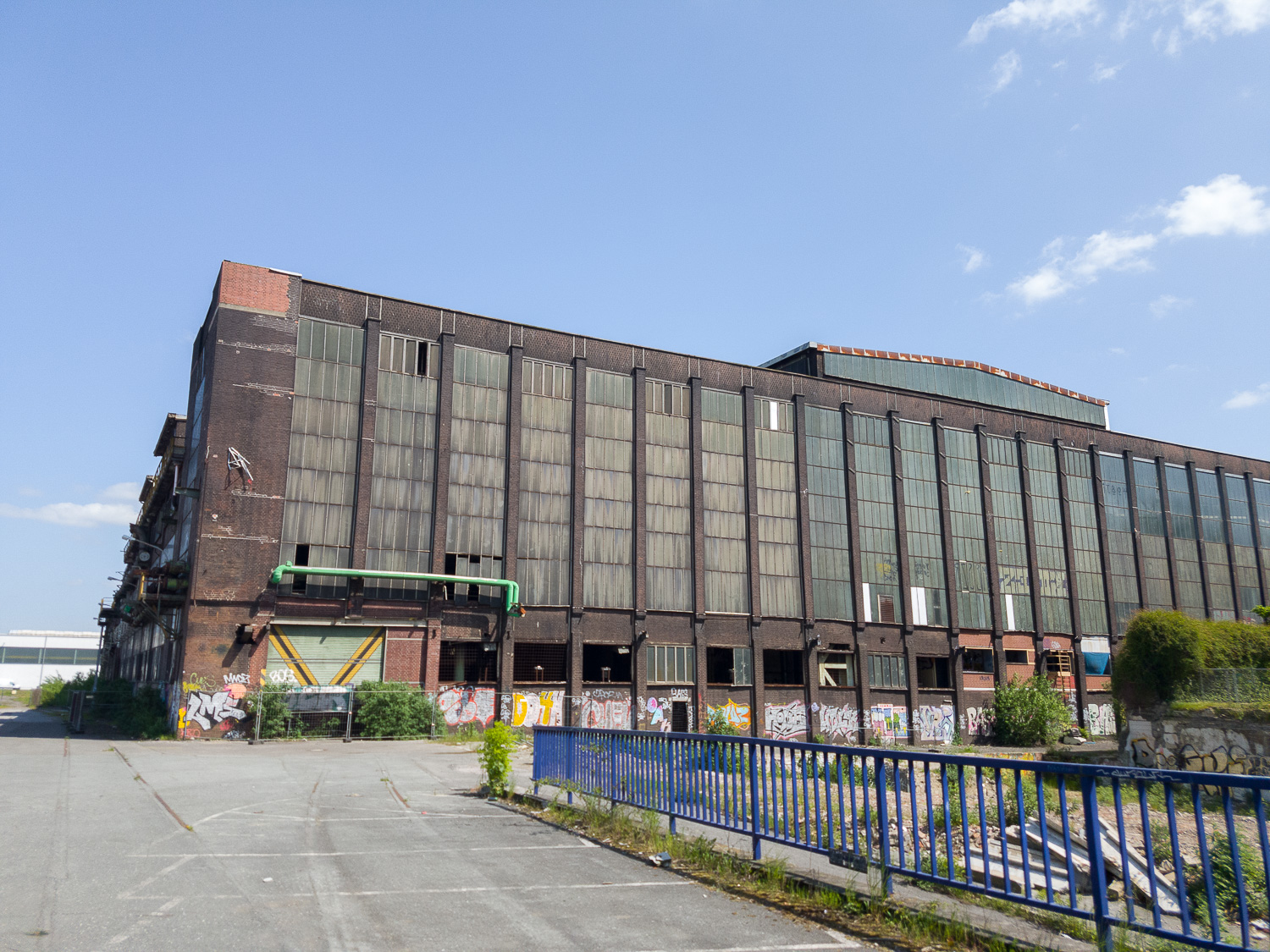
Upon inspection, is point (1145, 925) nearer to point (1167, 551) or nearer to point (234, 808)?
point (234, 808)

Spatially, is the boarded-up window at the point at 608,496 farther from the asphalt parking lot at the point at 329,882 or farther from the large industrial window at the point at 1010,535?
the asphalt parking lot at the point at 329,882

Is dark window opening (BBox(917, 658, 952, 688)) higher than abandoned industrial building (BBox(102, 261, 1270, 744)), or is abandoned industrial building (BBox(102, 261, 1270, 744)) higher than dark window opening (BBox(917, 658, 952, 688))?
abandoned industrial building (BBox(102, 261, 1270, 744))

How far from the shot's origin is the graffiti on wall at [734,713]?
126 ft

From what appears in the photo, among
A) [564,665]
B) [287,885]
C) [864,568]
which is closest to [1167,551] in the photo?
[864,568]

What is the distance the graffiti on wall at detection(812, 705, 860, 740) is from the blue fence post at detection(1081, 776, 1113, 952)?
35.7 m

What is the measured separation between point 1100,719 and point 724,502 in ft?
84.4

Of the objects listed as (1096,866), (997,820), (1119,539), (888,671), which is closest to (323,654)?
(888,671)

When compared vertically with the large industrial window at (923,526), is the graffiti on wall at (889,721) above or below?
below

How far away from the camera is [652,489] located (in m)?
39.4

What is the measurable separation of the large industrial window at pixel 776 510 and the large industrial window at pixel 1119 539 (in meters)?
21.6

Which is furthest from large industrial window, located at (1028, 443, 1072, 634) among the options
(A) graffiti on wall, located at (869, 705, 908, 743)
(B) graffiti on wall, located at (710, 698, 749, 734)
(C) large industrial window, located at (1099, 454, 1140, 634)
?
(B) graffiti on wall, located at (710, 698, 749, 734)

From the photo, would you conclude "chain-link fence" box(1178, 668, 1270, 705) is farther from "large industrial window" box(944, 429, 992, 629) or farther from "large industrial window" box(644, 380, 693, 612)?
"large industrial window" box(644, 380, 693, 612)

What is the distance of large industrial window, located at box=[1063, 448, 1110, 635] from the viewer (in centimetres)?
4891

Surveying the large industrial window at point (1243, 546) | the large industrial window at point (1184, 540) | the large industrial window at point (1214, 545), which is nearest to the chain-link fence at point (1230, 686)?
the large industrial window at point (1184, 540)
